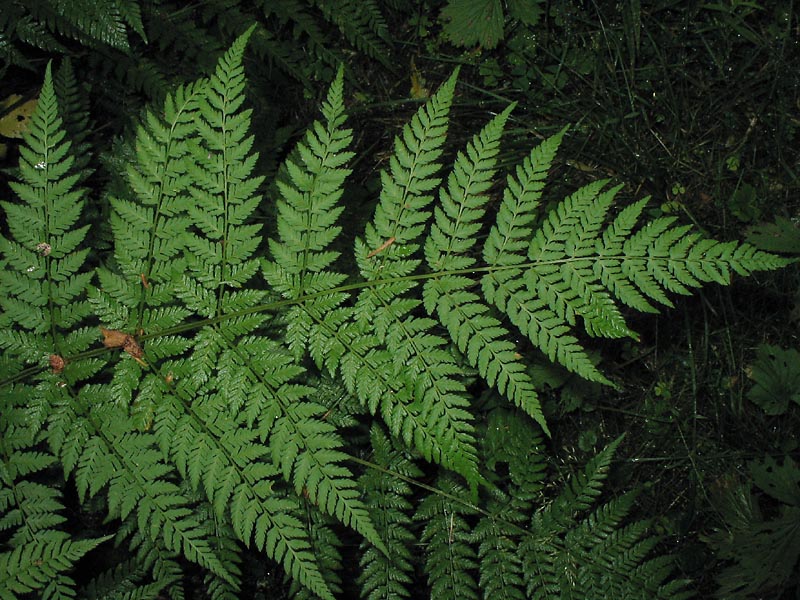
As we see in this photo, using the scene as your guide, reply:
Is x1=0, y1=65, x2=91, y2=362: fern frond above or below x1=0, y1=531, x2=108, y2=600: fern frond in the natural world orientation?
above

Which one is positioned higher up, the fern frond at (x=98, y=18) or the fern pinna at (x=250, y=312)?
the fern frond at (x=98, y=18)

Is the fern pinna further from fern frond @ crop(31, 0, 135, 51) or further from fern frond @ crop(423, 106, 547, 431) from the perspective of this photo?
fern frond @ crop(31, 0, 135, 51)

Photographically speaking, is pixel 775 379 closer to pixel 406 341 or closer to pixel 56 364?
pixel 406 341

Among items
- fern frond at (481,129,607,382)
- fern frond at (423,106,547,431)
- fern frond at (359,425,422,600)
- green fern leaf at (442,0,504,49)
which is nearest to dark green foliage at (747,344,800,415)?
fern frond at (481,129,607,382)

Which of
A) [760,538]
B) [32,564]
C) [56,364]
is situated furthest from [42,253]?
[760,538]

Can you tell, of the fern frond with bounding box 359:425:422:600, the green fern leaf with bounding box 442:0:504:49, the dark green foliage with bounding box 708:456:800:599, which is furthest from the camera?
the green fern leaf with bounding box 442:0:504:49

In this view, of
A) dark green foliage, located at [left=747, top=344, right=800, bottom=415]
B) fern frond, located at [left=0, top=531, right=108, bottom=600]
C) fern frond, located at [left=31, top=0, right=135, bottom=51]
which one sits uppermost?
fern frond, located at [left=31, top=0, right=135, bottom=51]

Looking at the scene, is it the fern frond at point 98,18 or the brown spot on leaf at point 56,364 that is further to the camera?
the fern frond at point 98,18

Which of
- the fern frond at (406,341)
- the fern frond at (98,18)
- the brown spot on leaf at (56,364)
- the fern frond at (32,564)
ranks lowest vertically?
the fern frond at (32,564)

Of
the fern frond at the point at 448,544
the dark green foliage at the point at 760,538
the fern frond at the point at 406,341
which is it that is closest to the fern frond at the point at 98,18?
the fern frond at the point at 406,341

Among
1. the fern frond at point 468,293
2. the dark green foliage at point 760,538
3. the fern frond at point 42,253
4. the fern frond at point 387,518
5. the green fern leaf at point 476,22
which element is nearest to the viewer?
the fern frond at point 468,293

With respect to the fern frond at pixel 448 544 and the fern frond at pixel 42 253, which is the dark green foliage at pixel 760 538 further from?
the fern frond at pixel 42 253

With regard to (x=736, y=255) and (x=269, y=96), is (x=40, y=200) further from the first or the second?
(x=736, y=255)
